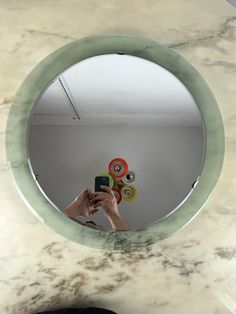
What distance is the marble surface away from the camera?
89 cm

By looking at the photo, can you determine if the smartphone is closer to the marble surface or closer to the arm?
the arm

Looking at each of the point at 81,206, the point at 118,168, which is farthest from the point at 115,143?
the point at 81,206

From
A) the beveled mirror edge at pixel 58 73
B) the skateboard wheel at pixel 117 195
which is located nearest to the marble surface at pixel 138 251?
the beveled mirror edge at pixel 58 73

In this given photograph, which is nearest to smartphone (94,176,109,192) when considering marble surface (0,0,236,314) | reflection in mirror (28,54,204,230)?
reflection in mirror (28,54,204,230)

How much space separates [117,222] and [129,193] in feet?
0.22

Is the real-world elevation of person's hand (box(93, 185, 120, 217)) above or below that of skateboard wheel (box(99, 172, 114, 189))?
below

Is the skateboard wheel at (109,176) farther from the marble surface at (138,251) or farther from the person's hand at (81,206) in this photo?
the marble surface at (138,251)

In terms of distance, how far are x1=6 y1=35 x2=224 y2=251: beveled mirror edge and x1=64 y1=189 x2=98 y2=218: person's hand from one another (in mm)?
18

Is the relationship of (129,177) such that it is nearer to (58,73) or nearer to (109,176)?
(109,176)

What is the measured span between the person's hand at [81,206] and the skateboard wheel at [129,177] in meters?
0.08

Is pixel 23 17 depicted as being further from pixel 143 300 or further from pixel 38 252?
pixel 143 300

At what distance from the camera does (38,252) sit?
35.2 inches

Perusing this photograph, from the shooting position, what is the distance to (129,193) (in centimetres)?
91

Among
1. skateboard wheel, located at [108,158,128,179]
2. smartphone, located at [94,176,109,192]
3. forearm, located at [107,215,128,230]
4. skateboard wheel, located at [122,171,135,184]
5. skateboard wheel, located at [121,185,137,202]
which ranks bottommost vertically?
forearm, located at [107,215,128,230]
